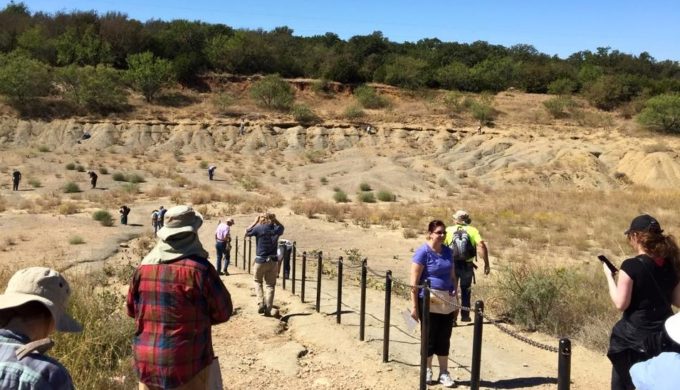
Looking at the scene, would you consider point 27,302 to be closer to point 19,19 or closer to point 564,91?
point 564,91

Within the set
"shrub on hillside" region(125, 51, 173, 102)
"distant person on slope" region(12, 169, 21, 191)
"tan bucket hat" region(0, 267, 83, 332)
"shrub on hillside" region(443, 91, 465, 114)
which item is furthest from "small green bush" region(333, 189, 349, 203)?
"shrub on hillside" region(125, 51, 173, 102)

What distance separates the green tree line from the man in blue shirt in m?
61.4

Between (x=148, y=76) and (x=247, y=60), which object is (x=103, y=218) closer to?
(x=148, y=76)

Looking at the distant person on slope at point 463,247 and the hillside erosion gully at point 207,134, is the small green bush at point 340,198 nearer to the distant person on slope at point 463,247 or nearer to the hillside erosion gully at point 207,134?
the hillside erosion gully at point 207,134

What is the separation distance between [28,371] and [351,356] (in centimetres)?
509

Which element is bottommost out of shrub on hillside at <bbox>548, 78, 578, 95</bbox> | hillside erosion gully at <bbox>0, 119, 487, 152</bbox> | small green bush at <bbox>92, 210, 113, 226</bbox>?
small green bush at <bbox>92, 210, 113, 226</bbox>

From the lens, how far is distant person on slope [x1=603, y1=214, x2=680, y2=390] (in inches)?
168

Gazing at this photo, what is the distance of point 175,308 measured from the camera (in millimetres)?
3924

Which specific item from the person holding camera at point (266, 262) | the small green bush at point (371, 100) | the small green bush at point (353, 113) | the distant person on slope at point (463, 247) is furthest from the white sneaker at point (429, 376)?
the small green bush at point (371, 100)

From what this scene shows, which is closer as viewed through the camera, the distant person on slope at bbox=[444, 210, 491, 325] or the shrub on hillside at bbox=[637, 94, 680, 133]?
the distant person on slope at bbox=[444, 210, 491, 325]

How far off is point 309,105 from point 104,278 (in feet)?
181

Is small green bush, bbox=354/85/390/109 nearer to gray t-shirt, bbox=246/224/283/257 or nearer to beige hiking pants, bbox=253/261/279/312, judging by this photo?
gray t-shirt, bbox=246/224/283/257

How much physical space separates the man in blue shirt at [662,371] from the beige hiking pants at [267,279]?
7.03 meters

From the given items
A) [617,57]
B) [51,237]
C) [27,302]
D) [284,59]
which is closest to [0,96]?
[284,59]
